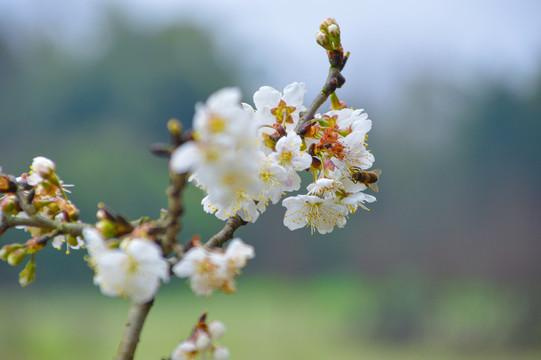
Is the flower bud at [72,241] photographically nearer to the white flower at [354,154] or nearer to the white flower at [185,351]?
the white flower at [185,351]

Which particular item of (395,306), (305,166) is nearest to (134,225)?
(305,166)

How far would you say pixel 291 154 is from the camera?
958mm

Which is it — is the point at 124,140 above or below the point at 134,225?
above

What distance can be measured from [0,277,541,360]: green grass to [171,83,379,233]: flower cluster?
1061 centimetres

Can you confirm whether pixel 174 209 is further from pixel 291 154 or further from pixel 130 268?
pixel 291 154

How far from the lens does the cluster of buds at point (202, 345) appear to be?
80cm

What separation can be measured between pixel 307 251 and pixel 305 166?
58.3ft

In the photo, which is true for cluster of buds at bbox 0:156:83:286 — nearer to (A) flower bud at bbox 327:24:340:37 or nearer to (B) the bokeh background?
(A) flower bud at bbox 327:24:340:37

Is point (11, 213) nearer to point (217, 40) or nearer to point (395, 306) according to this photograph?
point (395, 306)

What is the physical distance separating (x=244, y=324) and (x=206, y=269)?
15325 mm

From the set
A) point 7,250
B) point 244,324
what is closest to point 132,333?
point 7,250

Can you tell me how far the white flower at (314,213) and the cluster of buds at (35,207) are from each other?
418mm

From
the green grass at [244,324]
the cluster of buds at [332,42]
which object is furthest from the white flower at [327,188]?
the green grass at [244,324]

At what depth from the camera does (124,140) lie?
20.0 m
